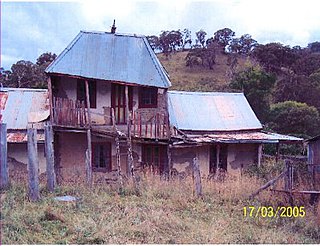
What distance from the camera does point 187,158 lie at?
1816 cm

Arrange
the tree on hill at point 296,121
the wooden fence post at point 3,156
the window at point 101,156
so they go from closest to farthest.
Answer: the wooden fence post at point 3,156 → the window at point 101,156 → the tree on hill at point 296,121

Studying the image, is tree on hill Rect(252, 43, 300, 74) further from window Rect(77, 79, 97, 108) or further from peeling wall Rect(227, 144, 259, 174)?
window Rect(77, 79, 97, 108)

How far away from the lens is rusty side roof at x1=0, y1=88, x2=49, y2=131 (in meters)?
17.4

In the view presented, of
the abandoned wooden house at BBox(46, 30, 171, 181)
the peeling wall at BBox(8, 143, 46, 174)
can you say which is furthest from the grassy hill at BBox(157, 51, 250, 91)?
the peeling wall at BBox(8, 143, 46, 174)

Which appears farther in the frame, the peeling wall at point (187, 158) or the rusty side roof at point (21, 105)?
the peeling wall at point (187, 158)

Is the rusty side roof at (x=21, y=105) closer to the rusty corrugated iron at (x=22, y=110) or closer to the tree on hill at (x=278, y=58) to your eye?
the rusty corrugated iron at (x=22, y=110)

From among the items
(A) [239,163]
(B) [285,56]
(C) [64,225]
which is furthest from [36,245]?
(B) [285,56]

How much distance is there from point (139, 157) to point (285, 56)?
94.8 ft

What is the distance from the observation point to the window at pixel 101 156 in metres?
17.7

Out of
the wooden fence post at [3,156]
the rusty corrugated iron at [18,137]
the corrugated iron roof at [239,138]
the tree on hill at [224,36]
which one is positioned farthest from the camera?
the tree on hill at [224,36]

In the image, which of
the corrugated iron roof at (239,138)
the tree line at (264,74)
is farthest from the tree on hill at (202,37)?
the corrugated iron roof at (239,138)

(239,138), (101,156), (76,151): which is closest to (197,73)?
(239,138)
